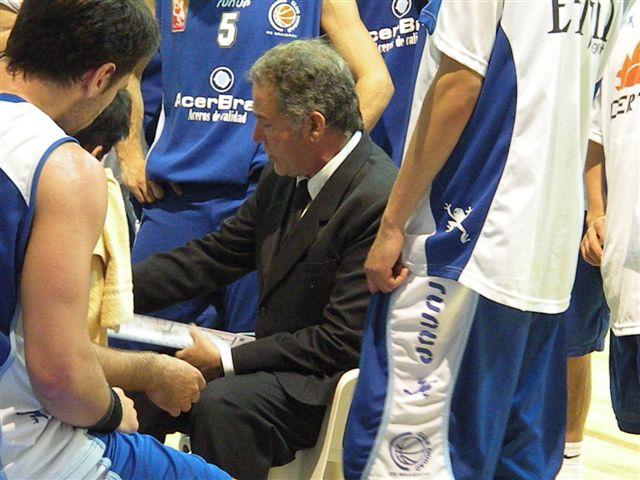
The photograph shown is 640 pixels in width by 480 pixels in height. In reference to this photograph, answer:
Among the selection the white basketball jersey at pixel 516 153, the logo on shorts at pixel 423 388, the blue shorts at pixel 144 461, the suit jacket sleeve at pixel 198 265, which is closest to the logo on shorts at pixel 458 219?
the white basketball jersey at pixel 516 153

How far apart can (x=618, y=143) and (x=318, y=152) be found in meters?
0.78

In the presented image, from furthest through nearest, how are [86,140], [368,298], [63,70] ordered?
[368,298], [86,140], [63,70]

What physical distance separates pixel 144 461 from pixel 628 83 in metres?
1.38

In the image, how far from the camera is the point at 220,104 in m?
3.21

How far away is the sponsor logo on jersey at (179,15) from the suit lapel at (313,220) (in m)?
0.93

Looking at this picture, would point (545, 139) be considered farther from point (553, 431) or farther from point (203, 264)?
→ point (203, 264)

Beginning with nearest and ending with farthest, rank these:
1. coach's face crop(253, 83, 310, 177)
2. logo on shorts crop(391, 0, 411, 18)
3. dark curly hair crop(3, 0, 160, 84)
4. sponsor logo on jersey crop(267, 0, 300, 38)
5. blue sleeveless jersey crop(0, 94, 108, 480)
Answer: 1. blue sleeveless jersey crop(0, 94, 108, 480)
2. dark curly hair crop(3, 0, 160, 84)
3. coach's face crop(253, 83, 310, 177)
4. sponsor logo on jersey crop(267, 0, 300, 38)
5. logo on shorts crop(391, 0, 411, 18)

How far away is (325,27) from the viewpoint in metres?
3.31

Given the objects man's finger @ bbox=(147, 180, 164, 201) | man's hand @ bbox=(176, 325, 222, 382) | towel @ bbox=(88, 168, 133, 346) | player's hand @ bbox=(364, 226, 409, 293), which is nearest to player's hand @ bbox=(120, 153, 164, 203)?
man's finger @ bbox=(147, 180, 164, 201)

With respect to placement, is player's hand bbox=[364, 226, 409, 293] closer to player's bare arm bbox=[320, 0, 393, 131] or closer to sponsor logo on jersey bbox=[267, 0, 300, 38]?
player's bare arm bbox=[320, 0, 393, 131]

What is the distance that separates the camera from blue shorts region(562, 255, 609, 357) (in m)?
2.76

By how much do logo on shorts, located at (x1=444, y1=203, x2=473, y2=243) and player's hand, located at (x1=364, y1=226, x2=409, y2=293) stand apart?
4.7 inches

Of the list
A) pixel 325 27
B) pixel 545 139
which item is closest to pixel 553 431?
pixel 545 139

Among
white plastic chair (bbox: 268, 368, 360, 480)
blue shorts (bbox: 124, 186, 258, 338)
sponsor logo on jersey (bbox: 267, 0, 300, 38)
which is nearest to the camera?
white plastic chair (bbox: 268, 368, 360, 480)
